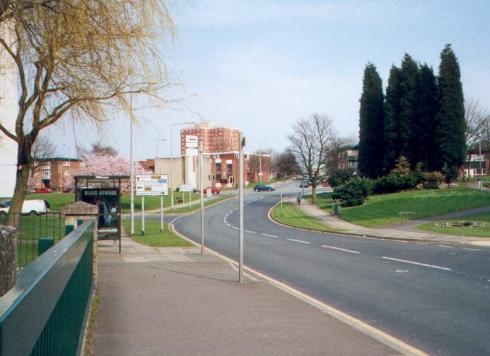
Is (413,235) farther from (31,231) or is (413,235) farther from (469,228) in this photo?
(31,231)

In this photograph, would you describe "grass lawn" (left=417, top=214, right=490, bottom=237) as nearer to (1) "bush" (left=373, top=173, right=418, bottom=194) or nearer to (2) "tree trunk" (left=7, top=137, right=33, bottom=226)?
(2) "tree trunk" (left=7, top=137, right=33, bottom=226)

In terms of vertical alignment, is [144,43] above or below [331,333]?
above

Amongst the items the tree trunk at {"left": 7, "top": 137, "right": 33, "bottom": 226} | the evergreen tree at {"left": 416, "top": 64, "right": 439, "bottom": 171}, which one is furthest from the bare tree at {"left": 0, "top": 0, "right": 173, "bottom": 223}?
the evergreen tree at {"left": 416, "top": 64, "right": 439, "bottom": 171}

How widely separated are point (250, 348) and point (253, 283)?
5.43 metres

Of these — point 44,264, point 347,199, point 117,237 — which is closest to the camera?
point 44,264

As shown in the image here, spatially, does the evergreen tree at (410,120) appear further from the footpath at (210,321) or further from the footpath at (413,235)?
the footpath at (210,321)

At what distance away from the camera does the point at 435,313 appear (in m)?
9.27

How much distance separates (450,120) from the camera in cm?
5938

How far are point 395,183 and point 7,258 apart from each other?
60137 mm

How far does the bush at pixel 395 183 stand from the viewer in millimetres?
59094

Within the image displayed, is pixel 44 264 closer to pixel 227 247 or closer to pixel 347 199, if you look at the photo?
pixel 227 247

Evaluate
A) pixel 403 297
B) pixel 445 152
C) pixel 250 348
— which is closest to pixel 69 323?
pixel 250 348

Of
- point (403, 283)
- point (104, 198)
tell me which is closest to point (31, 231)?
point (403, 283)

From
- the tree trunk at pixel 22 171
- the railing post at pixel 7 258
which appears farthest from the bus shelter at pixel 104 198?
the railing post at pixel 7 258
